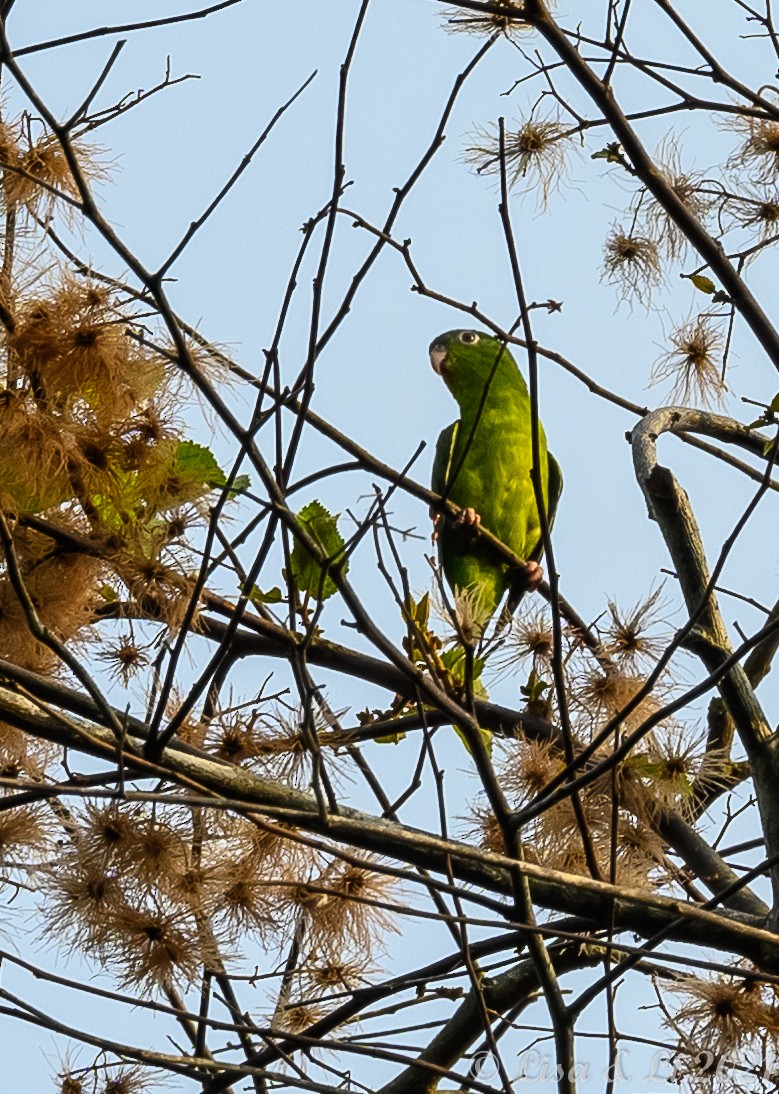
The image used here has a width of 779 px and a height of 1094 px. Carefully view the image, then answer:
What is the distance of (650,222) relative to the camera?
3506 mm

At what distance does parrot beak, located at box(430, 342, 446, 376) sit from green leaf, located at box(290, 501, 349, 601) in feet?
9.23

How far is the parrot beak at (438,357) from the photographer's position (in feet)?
18.0

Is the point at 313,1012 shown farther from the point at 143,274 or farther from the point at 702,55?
the point at 702,55

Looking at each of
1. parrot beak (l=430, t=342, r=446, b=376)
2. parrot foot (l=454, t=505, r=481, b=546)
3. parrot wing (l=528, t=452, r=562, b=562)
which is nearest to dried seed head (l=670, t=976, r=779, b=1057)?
parrot foot (l=454, t=505, r=481, b=546)

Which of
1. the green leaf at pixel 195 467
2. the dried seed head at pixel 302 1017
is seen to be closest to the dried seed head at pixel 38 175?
the green leaf at pixel 195 467

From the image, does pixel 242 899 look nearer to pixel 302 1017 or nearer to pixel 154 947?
pixel 154 947

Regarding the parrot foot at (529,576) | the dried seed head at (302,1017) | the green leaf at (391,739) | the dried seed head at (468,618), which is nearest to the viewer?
the dried seed head at (468,618)

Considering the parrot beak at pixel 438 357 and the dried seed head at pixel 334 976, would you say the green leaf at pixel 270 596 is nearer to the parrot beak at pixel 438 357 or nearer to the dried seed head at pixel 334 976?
the dried seed head at pixel 334 976

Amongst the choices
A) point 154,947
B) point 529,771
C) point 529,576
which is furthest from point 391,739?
point 529,576

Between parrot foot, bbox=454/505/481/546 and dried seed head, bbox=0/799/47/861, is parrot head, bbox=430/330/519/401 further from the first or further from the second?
dried seed head, bbox=0/799/47/861

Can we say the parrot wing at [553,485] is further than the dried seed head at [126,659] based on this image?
Yes

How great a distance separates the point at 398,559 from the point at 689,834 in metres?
1.26

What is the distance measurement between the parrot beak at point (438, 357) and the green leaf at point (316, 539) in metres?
2.81

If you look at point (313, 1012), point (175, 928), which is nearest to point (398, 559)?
point (175, 928)
